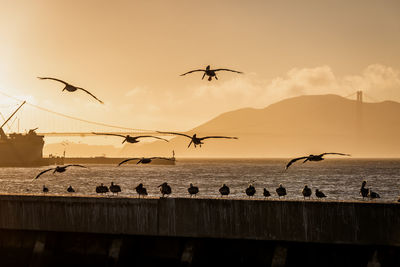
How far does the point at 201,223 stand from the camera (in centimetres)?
2139

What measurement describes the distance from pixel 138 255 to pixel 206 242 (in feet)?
8.66

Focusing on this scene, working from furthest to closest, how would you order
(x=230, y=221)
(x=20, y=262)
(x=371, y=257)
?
(x=20, y=262) → (x=230, y=221) → (x=371, y=257)

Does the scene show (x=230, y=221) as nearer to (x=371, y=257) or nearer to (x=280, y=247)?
(x=280, y=247)

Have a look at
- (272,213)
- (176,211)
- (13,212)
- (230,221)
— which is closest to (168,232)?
(176,211)

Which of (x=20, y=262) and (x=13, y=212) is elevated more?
(x=13, y=212)

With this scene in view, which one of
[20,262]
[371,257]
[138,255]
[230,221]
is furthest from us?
[20,262]

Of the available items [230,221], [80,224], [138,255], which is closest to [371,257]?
[230,221]

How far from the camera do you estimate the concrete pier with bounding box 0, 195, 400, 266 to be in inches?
776

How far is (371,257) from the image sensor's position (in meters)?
19.5

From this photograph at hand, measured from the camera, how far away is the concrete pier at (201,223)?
19.7 meters

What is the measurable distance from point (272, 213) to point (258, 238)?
953 mm

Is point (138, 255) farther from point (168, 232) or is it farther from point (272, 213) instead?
point (272, 213)

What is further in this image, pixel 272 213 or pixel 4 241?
pixel 4 241

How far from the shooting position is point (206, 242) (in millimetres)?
21891
